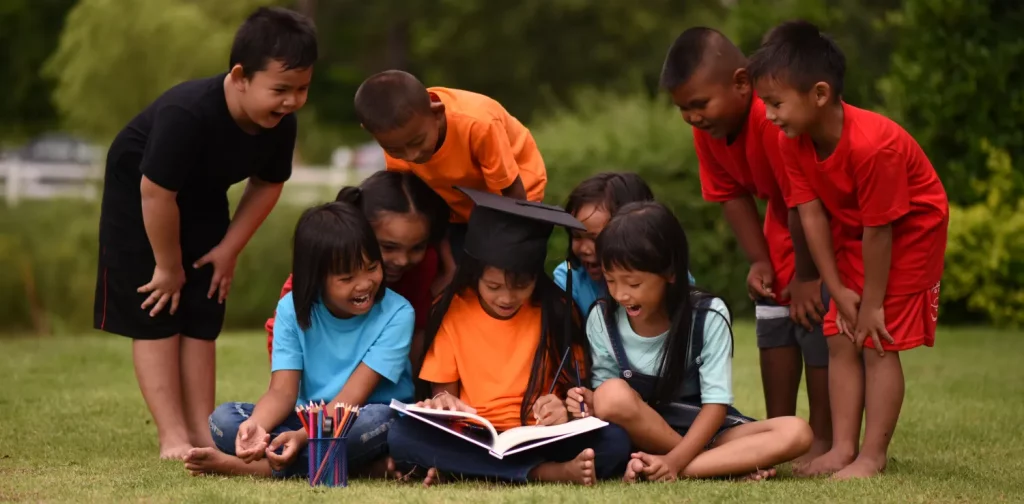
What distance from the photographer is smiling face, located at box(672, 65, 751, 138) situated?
486cm

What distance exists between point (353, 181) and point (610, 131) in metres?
4.24

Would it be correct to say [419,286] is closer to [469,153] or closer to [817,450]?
[469,153]

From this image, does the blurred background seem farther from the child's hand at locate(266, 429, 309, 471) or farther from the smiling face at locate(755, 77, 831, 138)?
the child's hand at locate(266, 429, 309, 471)

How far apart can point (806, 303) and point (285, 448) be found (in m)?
2.11

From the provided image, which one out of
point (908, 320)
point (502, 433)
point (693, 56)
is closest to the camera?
point (502, 433)

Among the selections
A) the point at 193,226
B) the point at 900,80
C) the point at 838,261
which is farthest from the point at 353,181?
the point at 838,261

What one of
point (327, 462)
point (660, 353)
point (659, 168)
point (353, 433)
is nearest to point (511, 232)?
point (660, 353)

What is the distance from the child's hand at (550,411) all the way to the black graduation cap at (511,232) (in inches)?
19.0

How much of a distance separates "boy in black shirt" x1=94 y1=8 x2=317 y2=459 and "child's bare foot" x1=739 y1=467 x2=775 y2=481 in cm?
221

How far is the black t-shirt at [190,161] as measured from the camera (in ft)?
16.5

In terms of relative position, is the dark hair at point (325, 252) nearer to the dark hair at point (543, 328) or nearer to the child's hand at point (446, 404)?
the dark hair at point (543, 328)

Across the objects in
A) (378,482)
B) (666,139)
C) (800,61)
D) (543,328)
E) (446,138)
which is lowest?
(378,482)

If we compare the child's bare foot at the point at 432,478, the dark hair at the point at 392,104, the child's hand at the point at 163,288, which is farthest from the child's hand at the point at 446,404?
the child's hand at the point at 163,288

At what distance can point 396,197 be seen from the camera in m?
5.04
